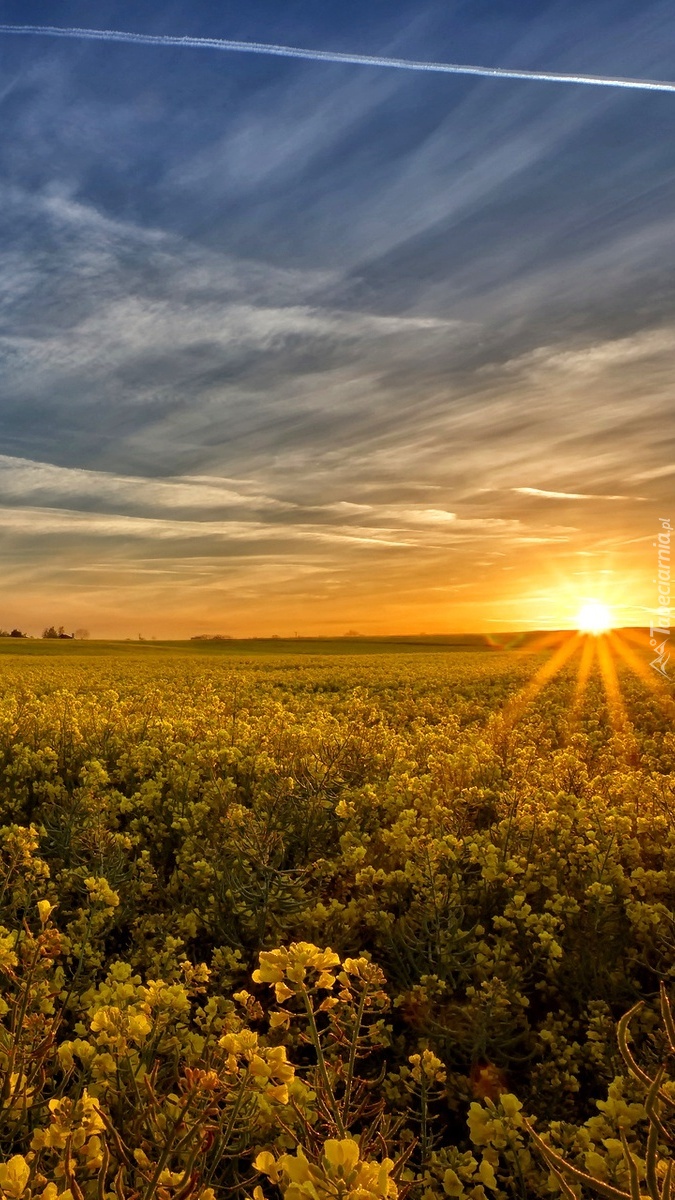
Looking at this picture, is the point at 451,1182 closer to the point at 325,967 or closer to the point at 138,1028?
the point at 138,1028

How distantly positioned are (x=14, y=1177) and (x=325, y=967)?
102cm

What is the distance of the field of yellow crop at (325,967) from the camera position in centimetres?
278

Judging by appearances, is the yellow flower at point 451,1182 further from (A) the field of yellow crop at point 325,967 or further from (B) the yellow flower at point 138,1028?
(B) the yellow flower at point 138,1028

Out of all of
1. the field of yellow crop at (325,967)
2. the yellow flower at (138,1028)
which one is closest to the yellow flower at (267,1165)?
the field of yellow crop at (325,967)

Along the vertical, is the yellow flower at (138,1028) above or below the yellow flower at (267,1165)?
below

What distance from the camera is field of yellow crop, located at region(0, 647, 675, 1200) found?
278 cm

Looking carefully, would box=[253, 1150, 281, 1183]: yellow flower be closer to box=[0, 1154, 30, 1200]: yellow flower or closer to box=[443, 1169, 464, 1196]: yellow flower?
box=[0, 1154, 30, 1200]: yellow flower

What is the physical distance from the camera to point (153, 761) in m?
9.20

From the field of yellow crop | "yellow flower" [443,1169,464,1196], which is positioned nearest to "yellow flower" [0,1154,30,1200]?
the field of yellow crop

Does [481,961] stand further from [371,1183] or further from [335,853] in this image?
[371,1183]

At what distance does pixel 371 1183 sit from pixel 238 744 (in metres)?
7.60

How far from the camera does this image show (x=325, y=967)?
8.36ft

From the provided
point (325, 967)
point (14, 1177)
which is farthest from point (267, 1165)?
point (14, 1177)

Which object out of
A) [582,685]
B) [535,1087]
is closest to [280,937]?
[535,1087]
